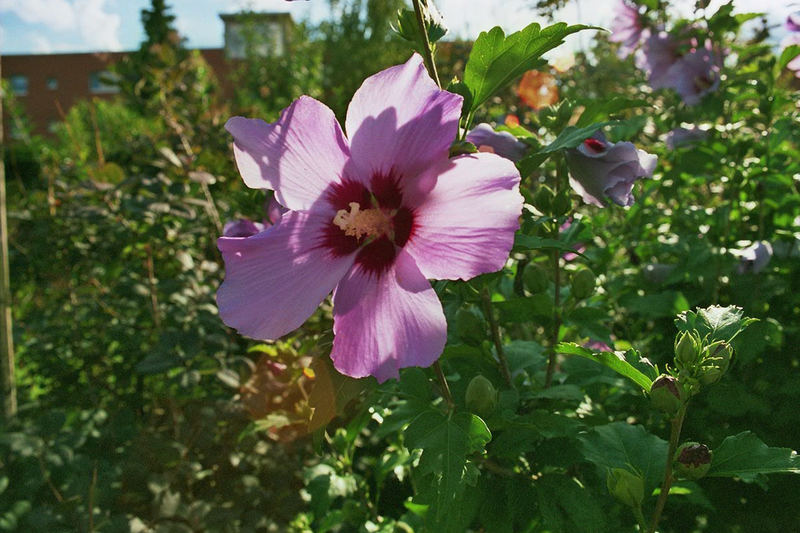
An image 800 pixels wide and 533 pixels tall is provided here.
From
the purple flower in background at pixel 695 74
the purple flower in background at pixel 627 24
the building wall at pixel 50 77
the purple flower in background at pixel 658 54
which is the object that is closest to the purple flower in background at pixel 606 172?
the purple flower in background at pixel 695 74

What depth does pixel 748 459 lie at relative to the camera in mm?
788

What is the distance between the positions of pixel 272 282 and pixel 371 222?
0.14 metres

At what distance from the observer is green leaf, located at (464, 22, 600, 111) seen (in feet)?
2.41

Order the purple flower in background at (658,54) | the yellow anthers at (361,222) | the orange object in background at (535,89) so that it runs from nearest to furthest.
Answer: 1. the yellow anthers at (361,222)
2. the purple flower in background at (658,54)
3. the orange object in background at (535,89)

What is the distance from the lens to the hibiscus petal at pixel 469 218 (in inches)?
25.0

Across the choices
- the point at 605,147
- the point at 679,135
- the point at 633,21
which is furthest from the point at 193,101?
the point at 605,147

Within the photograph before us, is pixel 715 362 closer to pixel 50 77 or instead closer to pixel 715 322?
pixel 715 322

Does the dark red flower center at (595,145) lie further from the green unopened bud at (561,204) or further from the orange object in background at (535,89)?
the orange object in background at (535,89)

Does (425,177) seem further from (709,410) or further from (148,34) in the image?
(148,34)

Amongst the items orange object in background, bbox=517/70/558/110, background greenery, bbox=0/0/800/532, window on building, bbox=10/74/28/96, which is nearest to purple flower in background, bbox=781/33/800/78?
background greenery, bbox=0/0/800/532

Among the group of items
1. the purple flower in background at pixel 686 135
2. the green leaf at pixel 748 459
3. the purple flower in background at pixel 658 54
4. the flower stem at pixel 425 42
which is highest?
the flower stem at pixel 425 42

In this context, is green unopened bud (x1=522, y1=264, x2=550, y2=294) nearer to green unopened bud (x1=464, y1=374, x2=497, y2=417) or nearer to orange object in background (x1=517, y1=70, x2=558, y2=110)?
green unopened bud (x1=464, y1=374, x2=497, y2=417)

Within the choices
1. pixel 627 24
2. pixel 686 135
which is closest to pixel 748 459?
pixel 686 135

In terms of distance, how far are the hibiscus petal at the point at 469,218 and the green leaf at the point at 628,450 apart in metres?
0.40
